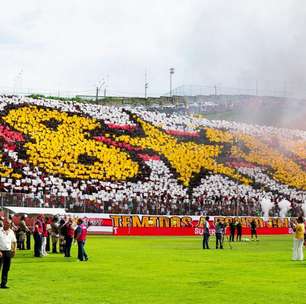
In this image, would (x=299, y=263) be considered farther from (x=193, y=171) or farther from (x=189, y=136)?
(x=189, y=136)

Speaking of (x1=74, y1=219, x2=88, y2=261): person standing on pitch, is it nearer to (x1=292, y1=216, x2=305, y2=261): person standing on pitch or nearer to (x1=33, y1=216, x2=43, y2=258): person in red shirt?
(x1=33, y1=216, x2=43, y2=258): person in red shirt

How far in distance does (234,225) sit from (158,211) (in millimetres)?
15112

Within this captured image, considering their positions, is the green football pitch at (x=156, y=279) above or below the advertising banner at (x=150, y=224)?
below

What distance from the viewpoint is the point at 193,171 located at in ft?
281

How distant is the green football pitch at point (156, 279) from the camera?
20.7 meters

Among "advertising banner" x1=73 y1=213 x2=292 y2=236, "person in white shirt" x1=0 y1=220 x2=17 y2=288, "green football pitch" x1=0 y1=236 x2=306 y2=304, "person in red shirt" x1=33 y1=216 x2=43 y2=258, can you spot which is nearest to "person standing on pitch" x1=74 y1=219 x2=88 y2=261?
"green football pitch" x1=0 y1=236 x2=306 y2=304

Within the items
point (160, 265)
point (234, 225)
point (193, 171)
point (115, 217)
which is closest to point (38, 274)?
point (160, 265)

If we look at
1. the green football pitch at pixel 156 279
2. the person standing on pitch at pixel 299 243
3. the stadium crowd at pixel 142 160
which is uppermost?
the stadium crowd at pixel 142 160

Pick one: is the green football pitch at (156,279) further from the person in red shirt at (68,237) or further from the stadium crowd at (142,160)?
the stadium crowd at (142,160)

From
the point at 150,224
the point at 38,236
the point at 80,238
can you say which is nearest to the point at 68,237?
the point at 38,236

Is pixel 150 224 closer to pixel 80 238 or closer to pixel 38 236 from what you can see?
pixel 38 236

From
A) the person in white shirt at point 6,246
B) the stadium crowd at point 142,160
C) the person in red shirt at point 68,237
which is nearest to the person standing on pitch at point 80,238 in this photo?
the person in red shirt at point 68,237

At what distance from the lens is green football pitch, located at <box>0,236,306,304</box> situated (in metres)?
20.7

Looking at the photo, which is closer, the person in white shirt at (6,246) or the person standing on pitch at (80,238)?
the person in white shirt at (6,246)
